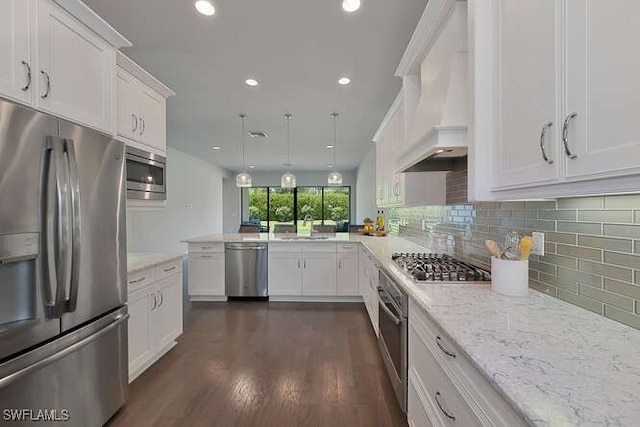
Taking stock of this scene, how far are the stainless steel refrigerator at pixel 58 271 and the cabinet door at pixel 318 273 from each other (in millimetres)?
2652

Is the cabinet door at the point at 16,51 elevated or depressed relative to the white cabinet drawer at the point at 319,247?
elevated

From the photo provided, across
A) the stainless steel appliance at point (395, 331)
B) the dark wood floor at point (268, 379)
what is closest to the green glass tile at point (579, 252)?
the stainless steel appliance at point (395, 331)

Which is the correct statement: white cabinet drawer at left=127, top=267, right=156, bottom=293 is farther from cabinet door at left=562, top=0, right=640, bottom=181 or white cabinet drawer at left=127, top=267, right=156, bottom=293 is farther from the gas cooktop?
cabinet door at left=562, top=0, right=640, bottom=181

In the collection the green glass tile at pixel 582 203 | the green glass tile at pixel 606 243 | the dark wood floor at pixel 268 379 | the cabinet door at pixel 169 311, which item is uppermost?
the green glass tile at pixel 582 203

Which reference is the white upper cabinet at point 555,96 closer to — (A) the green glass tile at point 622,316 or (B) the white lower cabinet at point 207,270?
(A) the green glass tile at point 622,316

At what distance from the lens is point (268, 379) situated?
92.2 inches

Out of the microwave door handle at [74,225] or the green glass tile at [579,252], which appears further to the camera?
the microwave door handle at [74,225]

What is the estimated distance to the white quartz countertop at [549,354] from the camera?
64 cm

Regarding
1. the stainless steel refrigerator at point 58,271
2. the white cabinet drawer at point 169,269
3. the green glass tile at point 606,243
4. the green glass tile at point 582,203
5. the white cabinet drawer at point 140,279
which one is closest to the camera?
the green glass tile at point 606,243

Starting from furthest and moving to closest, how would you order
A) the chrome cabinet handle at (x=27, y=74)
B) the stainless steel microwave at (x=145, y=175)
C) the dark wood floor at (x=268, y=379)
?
1. the stainless steel microwave at (x=145, y=175)
2. the dark wood floor at (x=268, y=379)
3. the chrome cabinet handle at (x=27, y=74)

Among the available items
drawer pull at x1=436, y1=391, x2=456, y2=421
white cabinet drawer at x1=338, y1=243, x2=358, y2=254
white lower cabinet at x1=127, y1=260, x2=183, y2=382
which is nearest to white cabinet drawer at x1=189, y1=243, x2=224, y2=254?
white lower cabinet at x1=127, y1=260, x2=183, y2=382

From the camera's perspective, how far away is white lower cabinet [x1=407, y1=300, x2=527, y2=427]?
826mm

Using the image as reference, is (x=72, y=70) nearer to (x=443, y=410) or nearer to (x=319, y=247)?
(x=443, y=410)

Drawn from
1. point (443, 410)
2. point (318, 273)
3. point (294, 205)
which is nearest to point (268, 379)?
point (443, 410)
